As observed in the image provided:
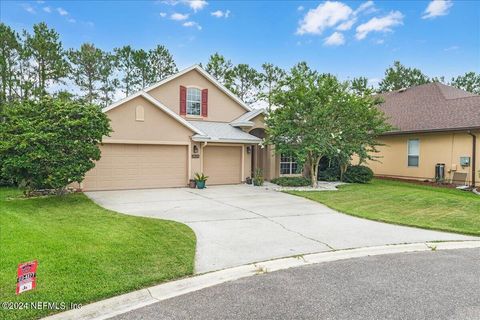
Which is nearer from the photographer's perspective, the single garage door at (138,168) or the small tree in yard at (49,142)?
the small tree in yard at (49,142)

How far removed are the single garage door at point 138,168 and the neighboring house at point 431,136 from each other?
11.9 metres

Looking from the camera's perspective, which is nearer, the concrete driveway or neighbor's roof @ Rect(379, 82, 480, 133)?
the concrete driveway

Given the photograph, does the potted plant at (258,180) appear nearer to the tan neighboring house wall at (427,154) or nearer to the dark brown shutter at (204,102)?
the dark brown shutter at (204,102)

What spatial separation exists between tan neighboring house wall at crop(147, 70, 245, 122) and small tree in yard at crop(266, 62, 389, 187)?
3963mm

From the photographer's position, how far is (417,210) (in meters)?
10.5

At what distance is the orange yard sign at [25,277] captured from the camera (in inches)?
145

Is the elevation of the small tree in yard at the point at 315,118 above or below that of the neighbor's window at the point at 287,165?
above

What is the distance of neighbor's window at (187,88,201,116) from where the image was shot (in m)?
19.0

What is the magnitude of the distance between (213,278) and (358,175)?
48.6ft

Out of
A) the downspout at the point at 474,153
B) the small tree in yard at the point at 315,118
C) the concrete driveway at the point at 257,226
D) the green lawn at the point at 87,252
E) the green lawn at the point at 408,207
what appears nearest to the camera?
the green lawn at the point at 87,252

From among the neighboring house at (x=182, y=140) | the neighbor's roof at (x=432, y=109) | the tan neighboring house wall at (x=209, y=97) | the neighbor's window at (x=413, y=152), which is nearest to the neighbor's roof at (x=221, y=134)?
the neighboring house at (x=182, y=140)

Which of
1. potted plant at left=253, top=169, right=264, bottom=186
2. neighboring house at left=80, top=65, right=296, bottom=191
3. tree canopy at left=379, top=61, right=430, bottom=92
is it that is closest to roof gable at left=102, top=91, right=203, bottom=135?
neighboring house at left=80, top=65, right=296, bottom=191

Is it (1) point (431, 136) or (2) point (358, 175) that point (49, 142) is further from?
(1) point (431, 136)

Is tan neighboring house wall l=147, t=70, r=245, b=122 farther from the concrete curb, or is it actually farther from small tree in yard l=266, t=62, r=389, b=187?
the concrete curb
